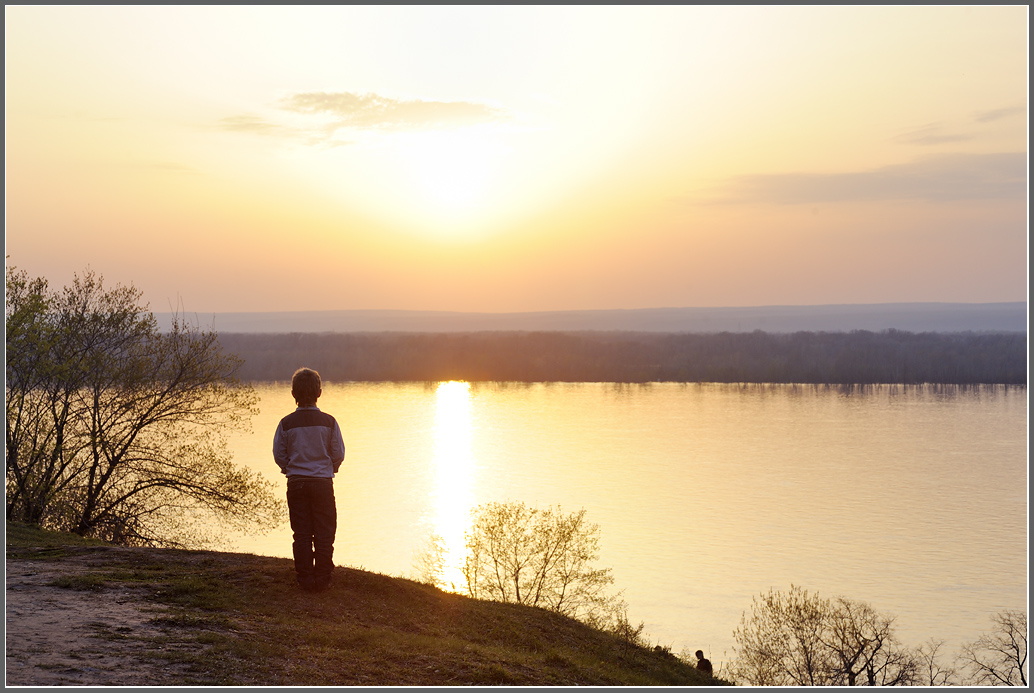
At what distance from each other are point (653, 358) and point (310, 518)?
560 ft

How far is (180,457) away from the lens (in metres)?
29.3

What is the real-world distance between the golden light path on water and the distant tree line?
114 ft

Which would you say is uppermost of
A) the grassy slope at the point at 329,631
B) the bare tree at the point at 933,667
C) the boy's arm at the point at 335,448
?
the boy's arm at the point at 335,448

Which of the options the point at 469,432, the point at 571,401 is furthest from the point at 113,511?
the point at 571,401

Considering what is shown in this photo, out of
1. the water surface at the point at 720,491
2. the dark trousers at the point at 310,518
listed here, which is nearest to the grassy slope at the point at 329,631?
the dark trousers at the point at 310,518

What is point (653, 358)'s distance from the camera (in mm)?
178000

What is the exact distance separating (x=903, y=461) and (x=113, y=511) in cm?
8218

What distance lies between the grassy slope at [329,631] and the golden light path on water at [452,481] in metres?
34.7

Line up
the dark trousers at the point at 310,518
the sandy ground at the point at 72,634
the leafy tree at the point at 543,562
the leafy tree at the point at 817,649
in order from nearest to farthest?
the sandy ground at the point at 72,634 → the dark trousers at the point at 310,518 → the leafy tree at the point at 817,649 → the leafy tree at the point at 543,562

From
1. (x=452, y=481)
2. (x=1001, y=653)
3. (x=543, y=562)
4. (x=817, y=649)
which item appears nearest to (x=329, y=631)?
(x=817, y=649)

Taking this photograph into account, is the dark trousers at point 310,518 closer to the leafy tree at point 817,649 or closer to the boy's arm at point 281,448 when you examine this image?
the boy's arm at point 281,448

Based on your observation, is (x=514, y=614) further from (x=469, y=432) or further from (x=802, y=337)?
(x=802, y=337)

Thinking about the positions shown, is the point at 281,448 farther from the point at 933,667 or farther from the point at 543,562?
the point at 933,667

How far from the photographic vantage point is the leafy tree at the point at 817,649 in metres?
38.2
